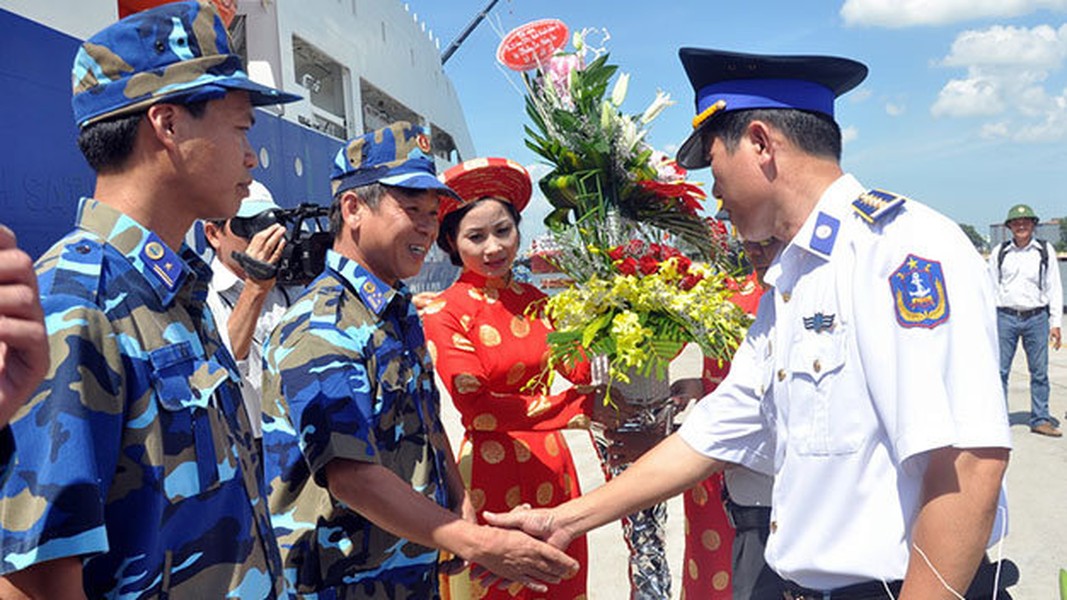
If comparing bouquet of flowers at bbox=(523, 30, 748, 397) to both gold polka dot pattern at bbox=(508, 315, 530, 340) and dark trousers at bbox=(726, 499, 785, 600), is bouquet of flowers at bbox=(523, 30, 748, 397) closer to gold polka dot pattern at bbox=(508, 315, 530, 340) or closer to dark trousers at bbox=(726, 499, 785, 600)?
gold polka dot pattern at bbox=(508, 315, 530, 340)

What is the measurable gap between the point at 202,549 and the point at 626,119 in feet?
6.01

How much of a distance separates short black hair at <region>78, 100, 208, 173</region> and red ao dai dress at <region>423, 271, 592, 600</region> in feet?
4.72

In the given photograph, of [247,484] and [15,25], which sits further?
[15,25]

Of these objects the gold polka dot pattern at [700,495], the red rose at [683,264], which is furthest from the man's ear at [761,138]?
the gold polka dot pattern at [700,495]

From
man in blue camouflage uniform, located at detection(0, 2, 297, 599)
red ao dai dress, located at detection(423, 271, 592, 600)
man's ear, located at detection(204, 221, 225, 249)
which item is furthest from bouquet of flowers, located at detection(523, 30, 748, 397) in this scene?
man's ear, located at detection(204, 221, 225, 249)

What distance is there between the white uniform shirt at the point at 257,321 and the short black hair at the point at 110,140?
5.32ft

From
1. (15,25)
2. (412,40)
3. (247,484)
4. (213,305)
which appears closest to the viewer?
(247,484)

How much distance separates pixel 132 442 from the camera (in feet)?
3.62

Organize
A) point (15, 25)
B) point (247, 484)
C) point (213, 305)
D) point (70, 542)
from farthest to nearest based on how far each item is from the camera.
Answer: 1. point (15, 25)
2. point (213, 305)
3. point (247, 484)
4. point (70, 542)

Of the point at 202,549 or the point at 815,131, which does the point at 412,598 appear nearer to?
the point at 202,549

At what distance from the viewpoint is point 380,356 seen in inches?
72.2

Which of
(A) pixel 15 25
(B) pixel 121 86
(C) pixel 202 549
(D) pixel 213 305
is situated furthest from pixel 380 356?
(A) pixel 15 25

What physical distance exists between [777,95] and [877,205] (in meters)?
0.36

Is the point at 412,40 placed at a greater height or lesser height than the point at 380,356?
greater
